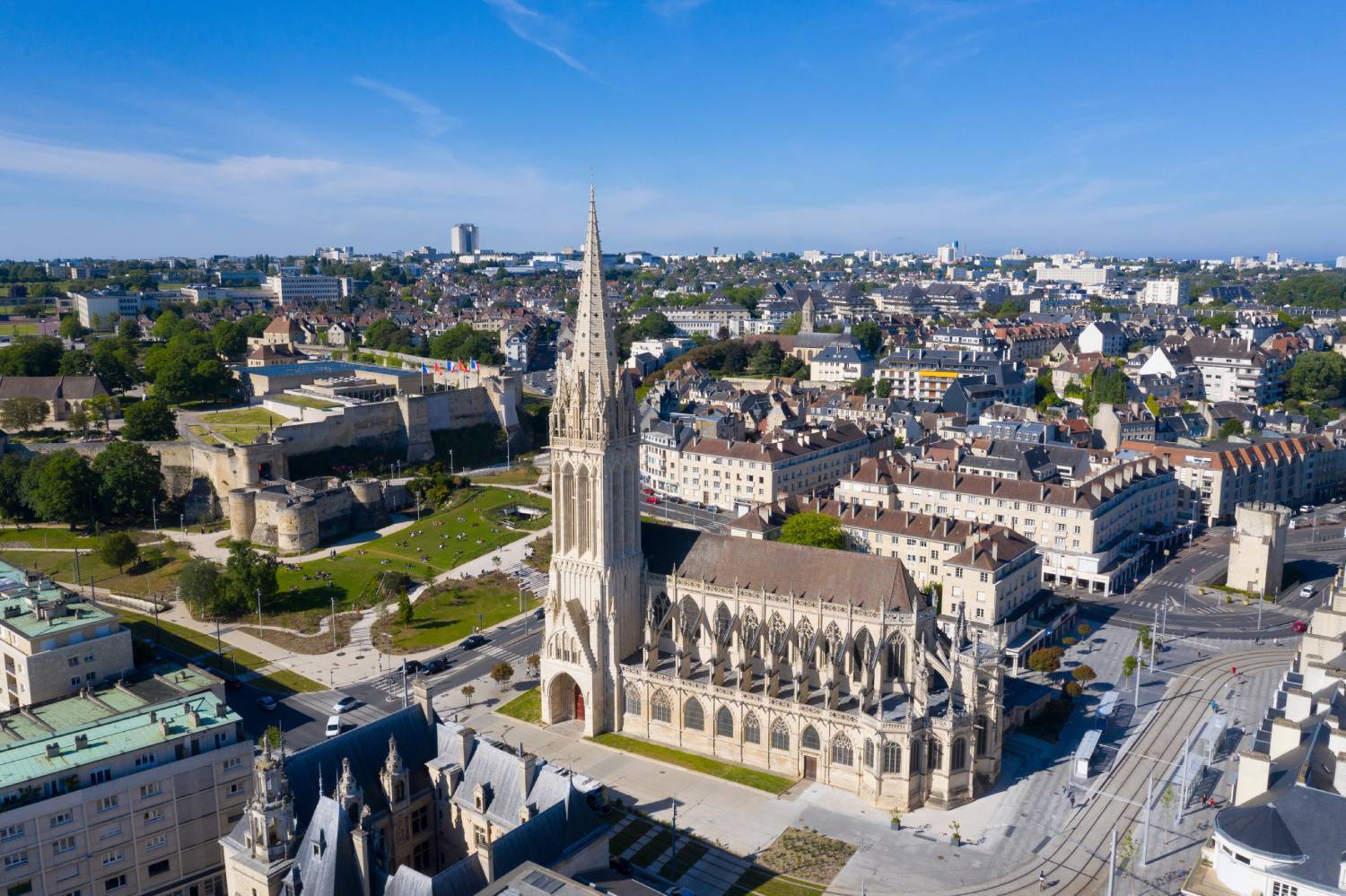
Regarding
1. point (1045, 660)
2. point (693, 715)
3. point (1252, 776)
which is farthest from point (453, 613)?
point (1252, 776)

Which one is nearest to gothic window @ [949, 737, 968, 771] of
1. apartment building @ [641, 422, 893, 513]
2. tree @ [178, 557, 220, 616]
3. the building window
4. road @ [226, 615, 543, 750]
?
the building window

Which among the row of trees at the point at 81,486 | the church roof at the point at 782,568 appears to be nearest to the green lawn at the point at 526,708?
the church roof at the point at 782,568

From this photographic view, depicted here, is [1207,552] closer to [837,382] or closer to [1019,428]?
[1019,428]

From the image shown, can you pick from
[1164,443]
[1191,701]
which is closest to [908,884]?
[1191,701]

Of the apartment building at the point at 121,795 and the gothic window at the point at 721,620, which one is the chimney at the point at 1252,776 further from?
the apartment building at the point at 121,795

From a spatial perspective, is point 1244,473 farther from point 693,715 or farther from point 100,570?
point 100,570

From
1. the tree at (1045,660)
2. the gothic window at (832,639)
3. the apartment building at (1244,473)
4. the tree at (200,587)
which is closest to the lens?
the gothic window at (832,639)

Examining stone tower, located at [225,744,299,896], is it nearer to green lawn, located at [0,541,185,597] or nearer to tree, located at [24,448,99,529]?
green lawn, located at [0,541,185,597]
